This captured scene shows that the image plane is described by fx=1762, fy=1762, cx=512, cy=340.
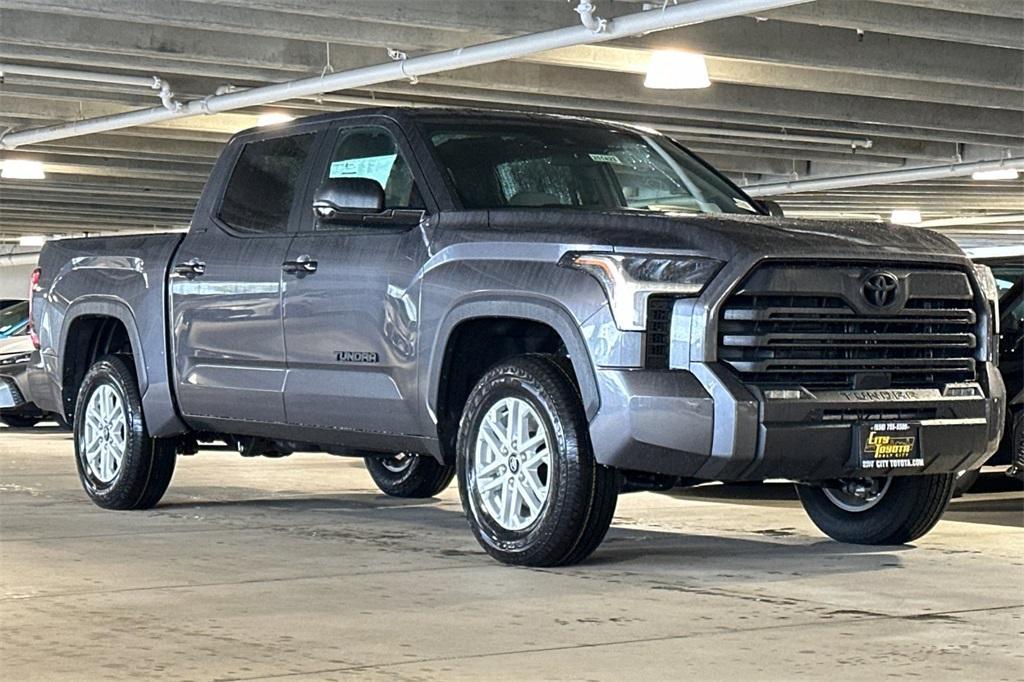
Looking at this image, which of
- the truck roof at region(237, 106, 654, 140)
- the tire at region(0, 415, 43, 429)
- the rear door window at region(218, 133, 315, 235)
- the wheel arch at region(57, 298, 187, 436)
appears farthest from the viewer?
the tire at region(0, 415, 43, 429)

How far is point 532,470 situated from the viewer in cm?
673

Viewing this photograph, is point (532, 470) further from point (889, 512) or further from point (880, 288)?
point (889, 512)

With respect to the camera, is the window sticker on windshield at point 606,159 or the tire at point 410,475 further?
the tire at point 410,475

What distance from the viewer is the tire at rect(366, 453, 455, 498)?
980cm

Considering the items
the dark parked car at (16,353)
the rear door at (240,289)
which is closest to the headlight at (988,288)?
the rear door at (240,289)

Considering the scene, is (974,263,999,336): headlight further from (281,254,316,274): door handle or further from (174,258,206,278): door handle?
(174,258,206,278): door handle

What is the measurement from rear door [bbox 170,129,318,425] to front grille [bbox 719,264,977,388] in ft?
7.99

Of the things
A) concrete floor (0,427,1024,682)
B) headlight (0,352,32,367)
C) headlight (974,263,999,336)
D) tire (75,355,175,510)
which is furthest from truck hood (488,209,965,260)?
headlight (0,352,32,367)

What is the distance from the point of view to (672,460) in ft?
20.8

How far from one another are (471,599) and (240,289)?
268 centimetres

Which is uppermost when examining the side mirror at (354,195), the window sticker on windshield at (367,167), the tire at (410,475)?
the window sticker on windshield at (367,167)

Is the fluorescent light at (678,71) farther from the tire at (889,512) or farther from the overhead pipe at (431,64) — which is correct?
the tire at (889,512)

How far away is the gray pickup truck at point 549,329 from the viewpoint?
6.32 metres

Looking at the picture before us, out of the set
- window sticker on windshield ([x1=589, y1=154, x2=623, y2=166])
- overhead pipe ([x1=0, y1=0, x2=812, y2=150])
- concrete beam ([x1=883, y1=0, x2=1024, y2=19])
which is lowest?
window sticker on windshield ([x1=589, y1=154, x2=623, y2=166])
